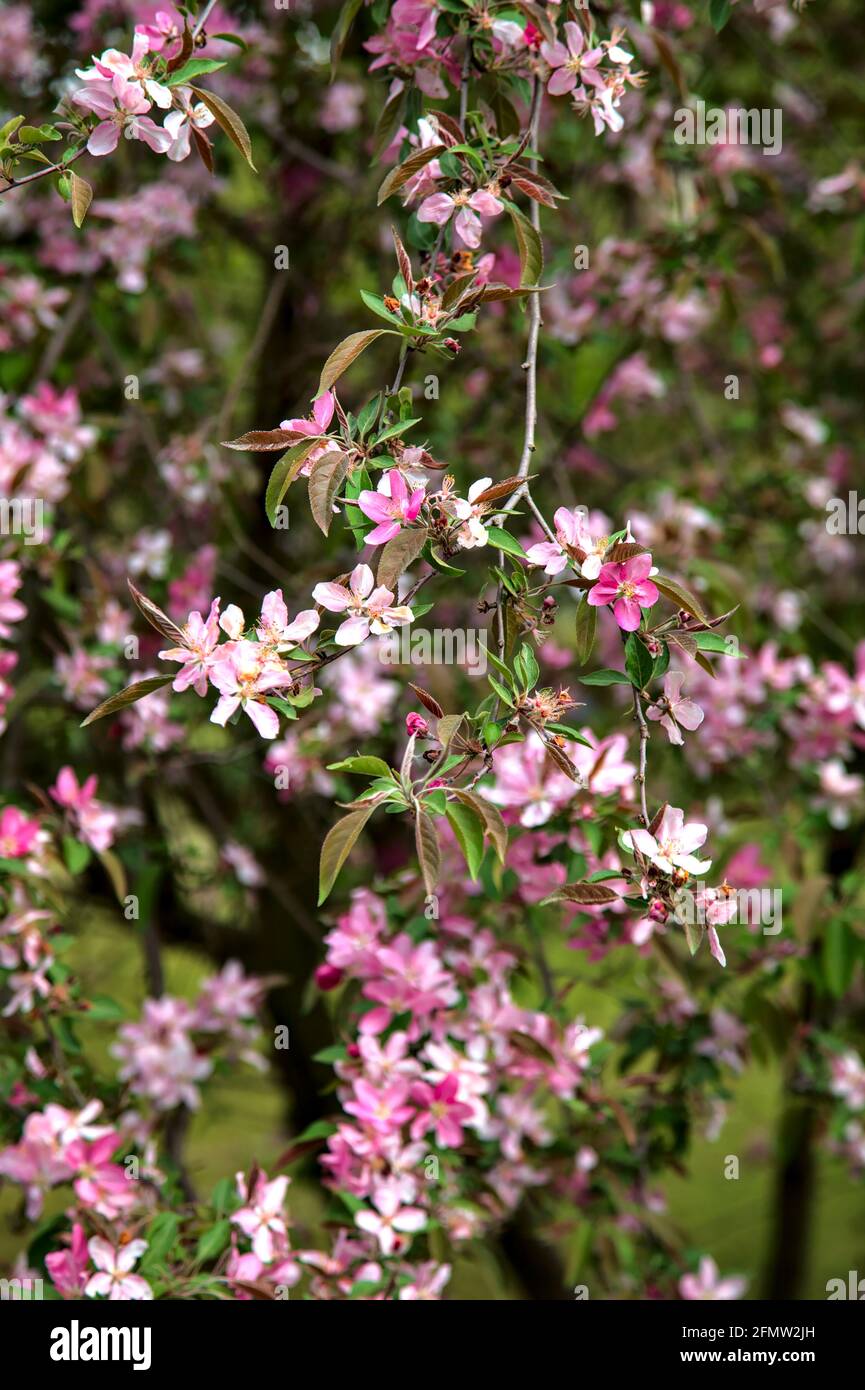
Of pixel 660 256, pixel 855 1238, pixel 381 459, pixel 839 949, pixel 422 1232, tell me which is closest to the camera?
pixel 381 459

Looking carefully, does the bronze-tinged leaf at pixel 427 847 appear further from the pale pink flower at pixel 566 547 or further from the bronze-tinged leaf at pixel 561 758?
the pale pink flower at pixel 566 547

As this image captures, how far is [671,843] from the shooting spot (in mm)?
994

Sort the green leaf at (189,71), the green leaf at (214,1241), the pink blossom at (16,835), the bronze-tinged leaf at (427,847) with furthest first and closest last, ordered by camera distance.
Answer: the pink blossom at (16,835), the green leaf at (214,1241), the green leaf at (189,71), the bronze-tinged leaf at (427,847)

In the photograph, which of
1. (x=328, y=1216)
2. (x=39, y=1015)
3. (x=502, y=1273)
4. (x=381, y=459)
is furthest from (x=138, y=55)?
(x=502, y=1273)

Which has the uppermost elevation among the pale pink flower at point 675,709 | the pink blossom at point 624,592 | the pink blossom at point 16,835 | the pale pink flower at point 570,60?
the pale pink flower at point 570,60

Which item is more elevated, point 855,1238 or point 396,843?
point 396,843

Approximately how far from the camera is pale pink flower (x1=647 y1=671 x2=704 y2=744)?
100 cm

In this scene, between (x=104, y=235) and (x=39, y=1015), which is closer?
(x=39, y=1015)

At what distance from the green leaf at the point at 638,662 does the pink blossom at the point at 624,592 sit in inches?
0.5

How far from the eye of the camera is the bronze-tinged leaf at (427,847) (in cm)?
93

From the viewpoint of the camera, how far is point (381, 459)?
988 mm

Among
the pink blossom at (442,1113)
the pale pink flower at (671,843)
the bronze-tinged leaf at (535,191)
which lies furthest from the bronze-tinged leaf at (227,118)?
the pink blossom at (442,1113)

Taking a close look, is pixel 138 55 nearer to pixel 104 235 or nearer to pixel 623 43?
pixel 623 43
